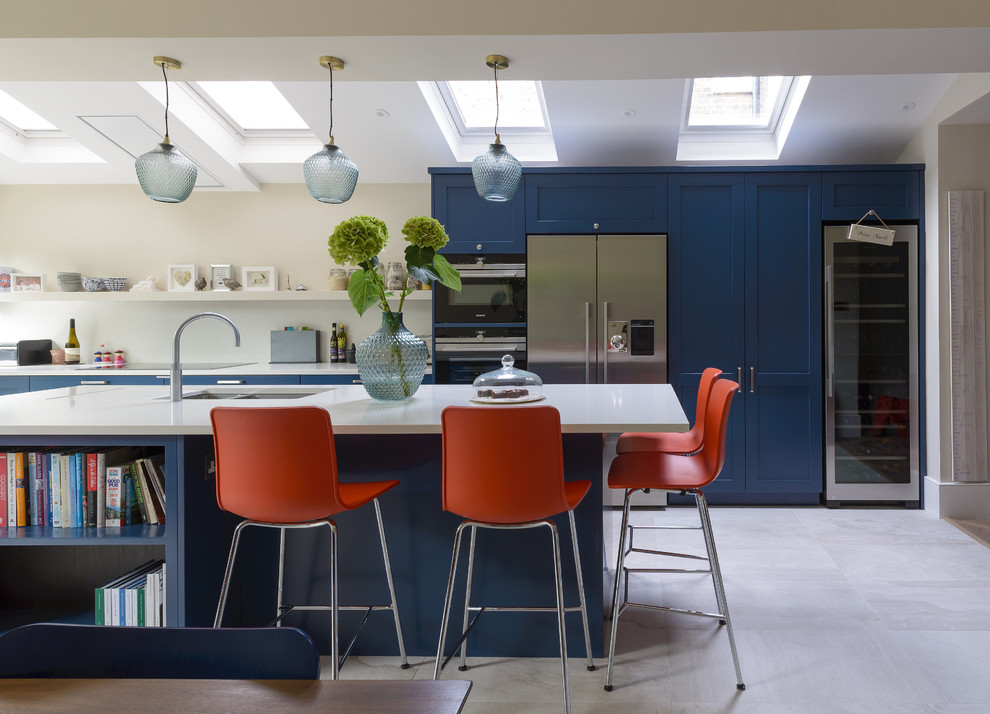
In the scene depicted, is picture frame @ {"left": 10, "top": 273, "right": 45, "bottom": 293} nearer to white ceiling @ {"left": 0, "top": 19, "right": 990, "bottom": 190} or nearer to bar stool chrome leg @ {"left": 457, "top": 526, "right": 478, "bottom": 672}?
white ceiling @ {"left": 0, "top": 19, "right": 990, "bottom": 190}

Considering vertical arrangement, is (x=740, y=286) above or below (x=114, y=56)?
below

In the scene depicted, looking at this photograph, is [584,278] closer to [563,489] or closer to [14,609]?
[563,489]

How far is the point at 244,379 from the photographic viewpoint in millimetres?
4402

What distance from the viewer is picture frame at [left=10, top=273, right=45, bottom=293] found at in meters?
4.91

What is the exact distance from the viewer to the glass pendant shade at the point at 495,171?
2.79 m

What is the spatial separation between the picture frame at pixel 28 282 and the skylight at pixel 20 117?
1.02 meters

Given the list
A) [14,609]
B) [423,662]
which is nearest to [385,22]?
[423,662]

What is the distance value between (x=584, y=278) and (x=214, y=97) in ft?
8.51

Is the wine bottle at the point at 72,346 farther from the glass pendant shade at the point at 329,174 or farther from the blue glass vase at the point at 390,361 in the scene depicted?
the blue glass vase at the point at 390,361

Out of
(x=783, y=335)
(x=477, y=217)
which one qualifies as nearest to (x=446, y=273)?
(x=477, y=217)

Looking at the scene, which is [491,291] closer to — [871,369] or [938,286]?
[871,369]

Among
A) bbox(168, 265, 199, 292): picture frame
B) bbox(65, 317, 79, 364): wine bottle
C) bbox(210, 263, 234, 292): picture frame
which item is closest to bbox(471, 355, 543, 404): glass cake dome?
bbox(210, 263, 234, 292): picture frame

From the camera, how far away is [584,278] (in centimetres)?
426

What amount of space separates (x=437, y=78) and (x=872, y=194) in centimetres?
292
